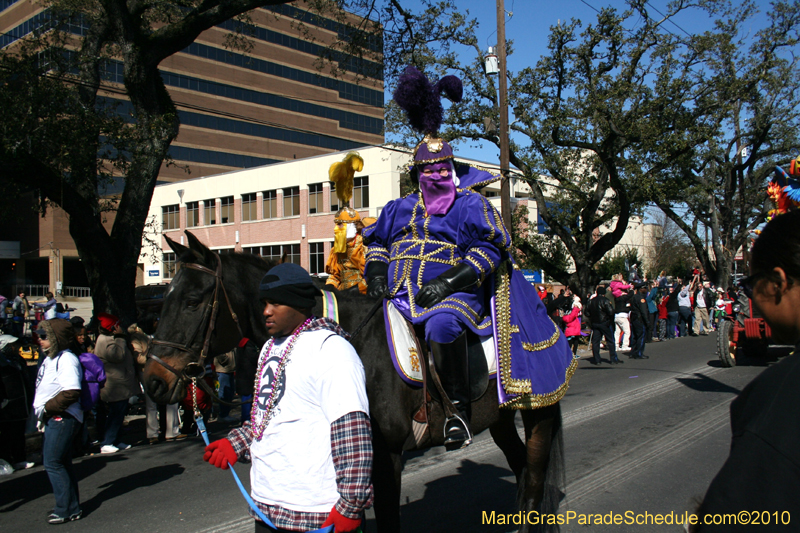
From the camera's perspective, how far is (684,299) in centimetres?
2044

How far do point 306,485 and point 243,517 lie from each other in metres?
3.13

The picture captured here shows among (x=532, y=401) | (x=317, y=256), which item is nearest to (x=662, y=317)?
(x=532, y=401)

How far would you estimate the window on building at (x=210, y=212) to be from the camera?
44750mm

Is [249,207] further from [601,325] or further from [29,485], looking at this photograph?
[29,485]

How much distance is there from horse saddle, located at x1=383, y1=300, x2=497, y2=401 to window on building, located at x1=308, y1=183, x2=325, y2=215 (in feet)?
119

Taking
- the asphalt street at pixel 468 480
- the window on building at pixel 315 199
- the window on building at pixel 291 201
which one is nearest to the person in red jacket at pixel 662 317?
the asphalt street at pixel 468 480

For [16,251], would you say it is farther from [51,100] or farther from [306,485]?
[306,485]

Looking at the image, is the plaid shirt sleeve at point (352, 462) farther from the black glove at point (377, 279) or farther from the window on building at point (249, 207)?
the window on building at point (249, 207)

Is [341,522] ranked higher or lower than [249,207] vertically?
lower

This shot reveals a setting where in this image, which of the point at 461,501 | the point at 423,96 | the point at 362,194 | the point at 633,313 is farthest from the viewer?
the point at 362,194

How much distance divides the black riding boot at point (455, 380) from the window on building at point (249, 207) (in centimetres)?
4122

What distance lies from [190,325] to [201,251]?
1.50 ft

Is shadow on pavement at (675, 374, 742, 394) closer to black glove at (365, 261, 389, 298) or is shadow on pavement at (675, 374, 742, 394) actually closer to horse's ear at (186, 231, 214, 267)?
black glove at (365, 261, 389, 298)

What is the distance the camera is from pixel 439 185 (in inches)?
148
